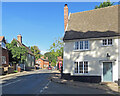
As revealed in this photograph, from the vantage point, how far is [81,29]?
2095 centimetres

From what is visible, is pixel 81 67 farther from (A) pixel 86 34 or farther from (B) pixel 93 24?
(B) pixel 93 24

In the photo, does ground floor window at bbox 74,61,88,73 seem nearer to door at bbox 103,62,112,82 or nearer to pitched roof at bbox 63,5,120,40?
door at bbox 103,62,112,82

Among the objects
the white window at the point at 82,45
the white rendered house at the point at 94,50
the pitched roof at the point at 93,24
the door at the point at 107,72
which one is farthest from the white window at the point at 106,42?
Result: the door at the point at 107,72

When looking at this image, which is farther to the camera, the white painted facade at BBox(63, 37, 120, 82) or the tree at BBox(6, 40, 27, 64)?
the tree at BBox(6, 40, 27, 64)

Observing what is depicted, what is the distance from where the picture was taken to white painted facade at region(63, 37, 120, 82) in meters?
17.5

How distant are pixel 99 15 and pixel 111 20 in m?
2.56

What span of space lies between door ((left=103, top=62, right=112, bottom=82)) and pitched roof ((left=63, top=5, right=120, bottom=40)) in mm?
3453

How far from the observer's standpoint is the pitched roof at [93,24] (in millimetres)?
18891

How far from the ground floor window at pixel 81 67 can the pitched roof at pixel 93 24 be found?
3.26 meters

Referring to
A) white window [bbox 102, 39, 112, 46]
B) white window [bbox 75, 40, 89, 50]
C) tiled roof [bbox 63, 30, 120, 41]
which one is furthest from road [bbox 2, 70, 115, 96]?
tiled roof [bbox 63, 30, 120, 41]

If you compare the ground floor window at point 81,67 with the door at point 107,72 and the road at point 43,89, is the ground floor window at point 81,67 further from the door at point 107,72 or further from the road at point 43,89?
the road at point 43,89

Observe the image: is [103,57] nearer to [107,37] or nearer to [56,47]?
[107,37]

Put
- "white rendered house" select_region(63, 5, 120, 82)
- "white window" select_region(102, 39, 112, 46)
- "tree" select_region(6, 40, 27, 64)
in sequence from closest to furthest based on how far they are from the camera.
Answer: "white rendered house" select_region(63, 5, 120, 82) < "white window" select_region(102, 39, 112, 46) < "tree" select_region(6, 40, 27, 64)

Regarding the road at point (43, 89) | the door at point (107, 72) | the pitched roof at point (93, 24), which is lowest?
the road at point (43, 89)
